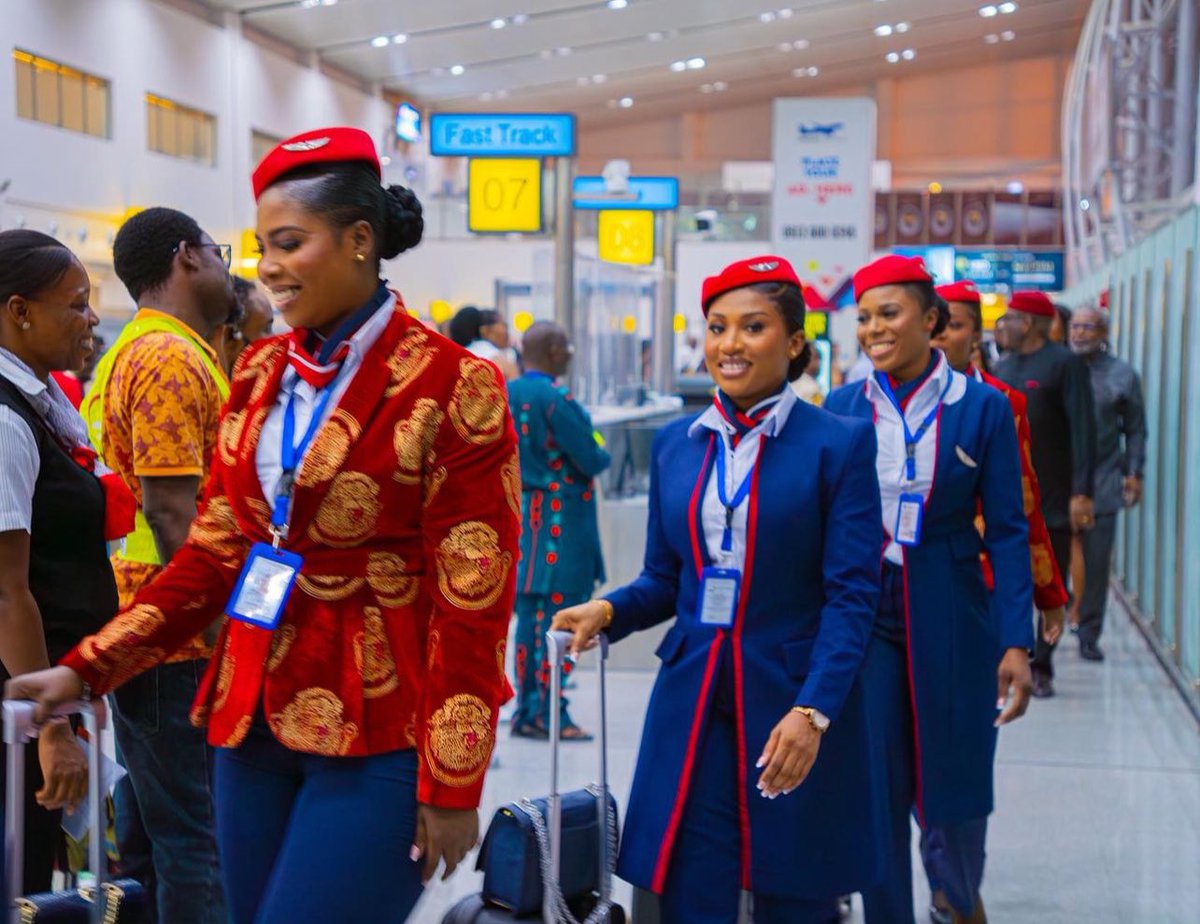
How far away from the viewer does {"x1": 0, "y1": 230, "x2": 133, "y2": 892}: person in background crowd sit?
289 cm

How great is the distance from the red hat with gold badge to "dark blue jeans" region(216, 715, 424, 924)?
2148 mm

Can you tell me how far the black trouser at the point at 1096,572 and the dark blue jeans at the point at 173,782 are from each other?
6.61 metres

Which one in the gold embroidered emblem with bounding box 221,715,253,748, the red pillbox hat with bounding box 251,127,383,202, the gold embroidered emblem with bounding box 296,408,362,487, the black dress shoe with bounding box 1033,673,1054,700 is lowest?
the black dress shoe with bounding box 1033,673,1054,700

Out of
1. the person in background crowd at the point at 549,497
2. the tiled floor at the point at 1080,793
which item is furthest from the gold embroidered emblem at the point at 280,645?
the person in background crowd at the point at 549,497

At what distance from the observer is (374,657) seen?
2.29 metres

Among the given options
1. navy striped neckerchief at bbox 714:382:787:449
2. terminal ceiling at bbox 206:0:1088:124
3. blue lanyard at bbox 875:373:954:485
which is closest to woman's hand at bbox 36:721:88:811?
navy striped neckerchief at bbox 714:382:787:449

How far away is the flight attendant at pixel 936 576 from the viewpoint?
12.6ft

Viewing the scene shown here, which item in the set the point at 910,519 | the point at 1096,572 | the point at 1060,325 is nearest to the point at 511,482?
the point at 910,519

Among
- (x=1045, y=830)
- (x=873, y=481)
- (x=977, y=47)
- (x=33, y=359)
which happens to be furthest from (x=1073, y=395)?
(x=977, y=47)

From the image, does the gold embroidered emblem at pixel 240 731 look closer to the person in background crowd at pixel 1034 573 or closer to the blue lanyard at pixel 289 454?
the blue lanyard at pixel 289 454

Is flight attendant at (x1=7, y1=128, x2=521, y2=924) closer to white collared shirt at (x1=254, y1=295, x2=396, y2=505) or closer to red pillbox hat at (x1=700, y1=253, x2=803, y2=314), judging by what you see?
white collared shirt at (x1=254, y1=295, x2=396, y2=505)

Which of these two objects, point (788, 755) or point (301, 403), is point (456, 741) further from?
point (788, 755)

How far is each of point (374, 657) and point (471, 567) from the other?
0.19 m

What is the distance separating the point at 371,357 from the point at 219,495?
1.14ft
